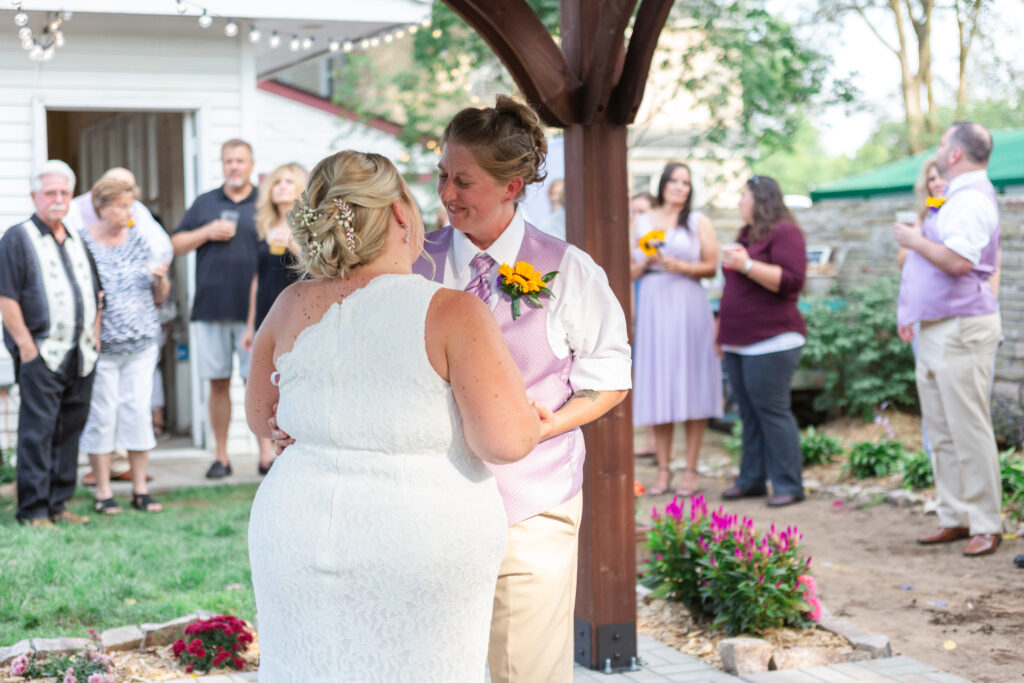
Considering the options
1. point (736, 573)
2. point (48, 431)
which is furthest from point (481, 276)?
point (48, 431)

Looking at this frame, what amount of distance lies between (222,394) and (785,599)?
4797 mm

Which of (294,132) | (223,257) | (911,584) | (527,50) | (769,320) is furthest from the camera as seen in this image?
(294,132)

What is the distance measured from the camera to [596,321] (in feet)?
9.71

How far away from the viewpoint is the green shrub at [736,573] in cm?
465

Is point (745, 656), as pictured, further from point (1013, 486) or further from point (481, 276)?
point (1013, 486)

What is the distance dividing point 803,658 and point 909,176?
8.18 m

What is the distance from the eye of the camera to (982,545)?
598 cm

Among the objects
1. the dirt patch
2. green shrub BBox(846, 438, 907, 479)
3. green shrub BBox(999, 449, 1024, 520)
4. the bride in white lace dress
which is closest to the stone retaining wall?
green shrub BBox(846, 438, 907, 479)

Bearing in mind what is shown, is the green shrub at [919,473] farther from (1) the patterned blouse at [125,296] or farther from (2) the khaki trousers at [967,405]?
(1) the patterned blouse at [125,296]

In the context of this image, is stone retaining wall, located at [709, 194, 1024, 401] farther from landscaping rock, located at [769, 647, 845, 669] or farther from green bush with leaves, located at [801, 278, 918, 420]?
landscaping rock, located at [769, 647, 845, 669]

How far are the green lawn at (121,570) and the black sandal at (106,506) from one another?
6 cm

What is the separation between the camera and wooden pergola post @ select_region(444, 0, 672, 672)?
390 centimetres

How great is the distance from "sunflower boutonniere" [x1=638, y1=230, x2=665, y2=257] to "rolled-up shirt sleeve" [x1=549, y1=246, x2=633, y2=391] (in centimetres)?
442

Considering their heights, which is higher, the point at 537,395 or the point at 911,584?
the point at 537,395
